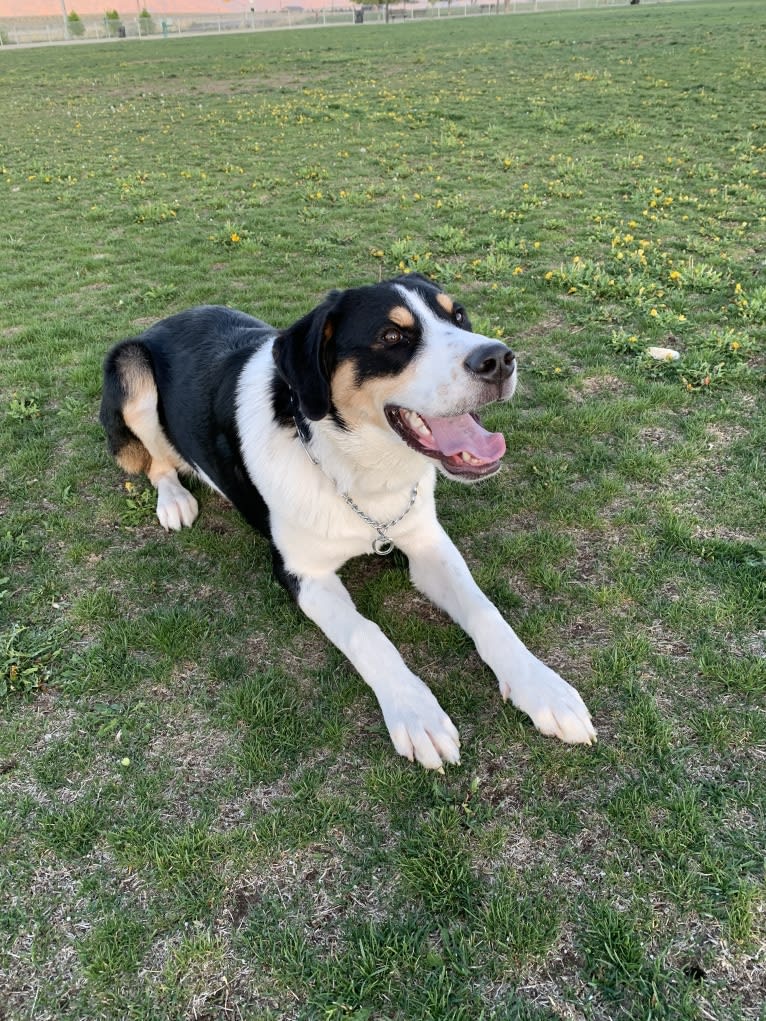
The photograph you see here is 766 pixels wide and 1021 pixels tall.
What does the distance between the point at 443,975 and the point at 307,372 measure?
2026 millimetres

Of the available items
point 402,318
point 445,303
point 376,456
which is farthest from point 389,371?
point 445,303

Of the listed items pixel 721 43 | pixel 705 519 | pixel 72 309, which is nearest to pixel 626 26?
pixel 721 43

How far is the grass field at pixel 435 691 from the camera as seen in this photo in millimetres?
1850

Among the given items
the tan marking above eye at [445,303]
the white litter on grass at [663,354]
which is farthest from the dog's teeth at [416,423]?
the white litter on grass at [663,354]

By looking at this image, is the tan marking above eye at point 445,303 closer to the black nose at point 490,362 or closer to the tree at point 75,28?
the black nose at point 490,362

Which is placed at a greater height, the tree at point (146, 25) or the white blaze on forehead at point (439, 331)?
the tree at point (146, 25)

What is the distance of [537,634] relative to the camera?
2.89 meters

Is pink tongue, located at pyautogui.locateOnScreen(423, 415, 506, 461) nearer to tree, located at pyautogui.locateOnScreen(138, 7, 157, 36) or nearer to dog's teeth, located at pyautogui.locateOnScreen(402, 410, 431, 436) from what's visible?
dog's teeth, located at pyautogui.locateOnScreen(402, 410, 431, 436)

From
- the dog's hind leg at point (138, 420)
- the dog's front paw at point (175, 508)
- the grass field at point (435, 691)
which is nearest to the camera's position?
the grass field at point (435, 691)

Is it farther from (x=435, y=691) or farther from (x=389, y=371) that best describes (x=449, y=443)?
(x=435, y=691)

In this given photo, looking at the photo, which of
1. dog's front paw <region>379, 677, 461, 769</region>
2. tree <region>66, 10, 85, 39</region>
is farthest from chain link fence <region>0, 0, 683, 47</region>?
dog's front paw <region>379, 677, 461, 769</region>

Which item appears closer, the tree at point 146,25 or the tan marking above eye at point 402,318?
the tan marking above eye at point 402,318

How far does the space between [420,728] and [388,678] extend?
0.24 metres

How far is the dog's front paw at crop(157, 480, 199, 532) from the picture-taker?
145 inches
